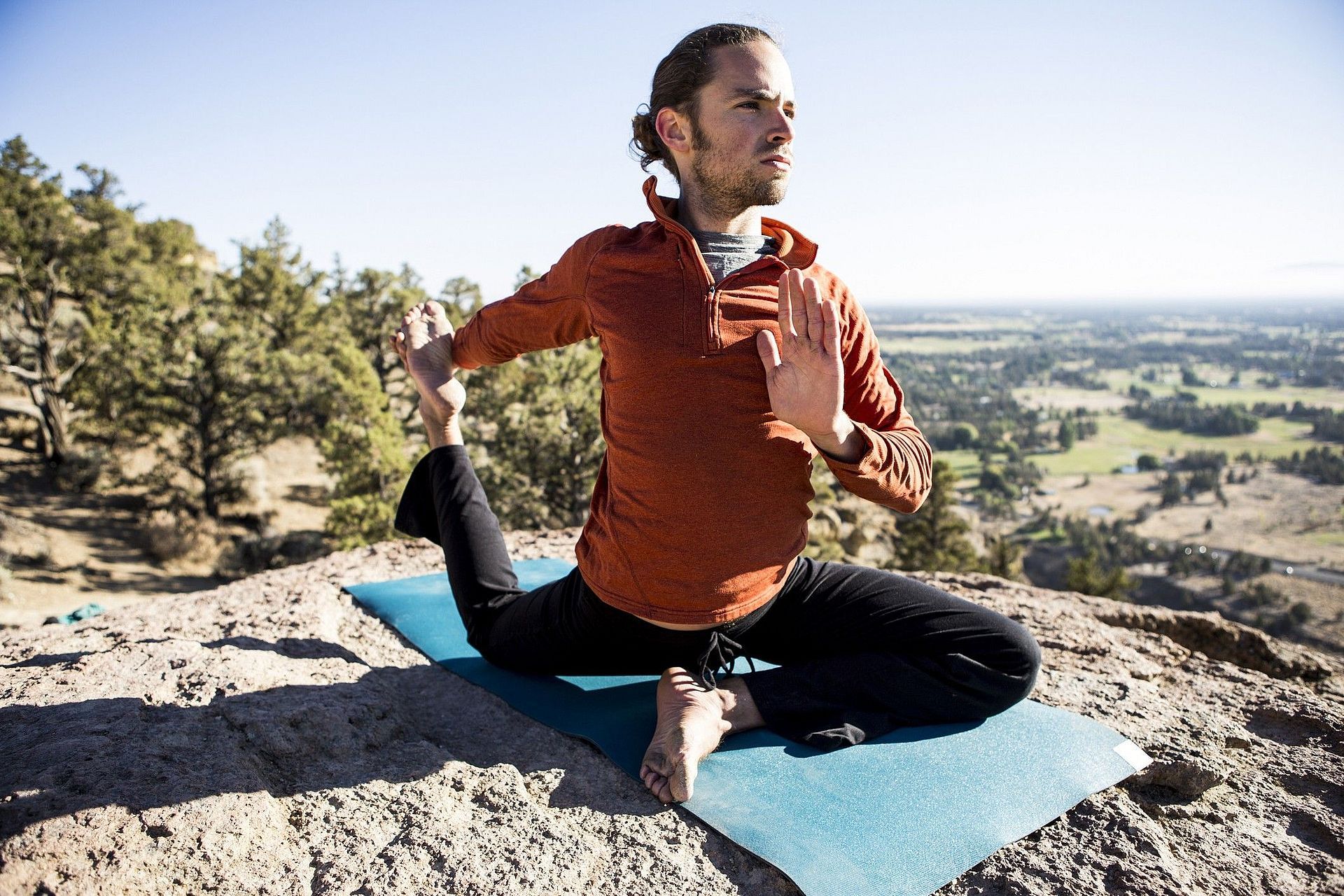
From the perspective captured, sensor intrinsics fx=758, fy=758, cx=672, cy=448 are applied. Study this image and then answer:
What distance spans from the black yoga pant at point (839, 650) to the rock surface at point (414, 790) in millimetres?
416

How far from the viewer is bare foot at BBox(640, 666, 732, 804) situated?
2.38 metres

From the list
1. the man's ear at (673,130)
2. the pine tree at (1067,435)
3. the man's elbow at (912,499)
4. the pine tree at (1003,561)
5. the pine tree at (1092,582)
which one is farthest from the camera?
the pine tree at (1067,435)

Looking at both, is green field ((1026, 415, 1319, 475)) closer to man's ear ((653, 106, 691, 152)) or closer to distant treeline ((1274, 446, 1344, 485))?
distant treeline ((1274, 446, 1344, 485))

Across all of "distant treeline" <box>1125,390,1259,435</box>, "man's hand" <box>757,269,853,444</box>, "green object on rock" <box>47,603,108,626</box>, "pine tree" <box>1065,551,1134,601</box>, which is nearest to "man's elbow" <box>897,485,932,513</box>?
"man's hand" <box>757,269,853,444</box>

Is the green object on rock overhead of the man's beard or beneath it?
beneath

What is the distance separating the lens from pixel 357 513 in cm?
1656

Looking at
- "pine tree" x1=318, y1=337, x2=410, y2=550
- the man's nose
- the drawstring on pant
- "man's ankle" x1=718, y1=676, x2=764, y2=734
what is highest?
the man's nose

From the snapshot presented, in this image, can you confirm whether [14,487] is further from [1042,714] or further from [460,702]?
[1042,714]

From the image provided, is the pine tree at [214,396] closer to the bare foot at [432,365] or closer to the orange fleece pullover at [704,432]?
the bare foot at [432,365]

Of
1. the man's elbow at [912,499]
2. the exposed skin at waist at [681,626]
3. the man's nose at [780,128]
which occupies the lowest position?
the exposed skin at waist at [681,626]

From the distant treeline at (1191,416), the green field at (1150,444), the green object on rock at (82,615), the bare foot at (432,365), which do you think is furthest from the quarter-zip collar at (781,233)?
the distant treeline at (1191,416)

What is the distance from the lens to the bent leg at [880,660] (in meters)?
2.73

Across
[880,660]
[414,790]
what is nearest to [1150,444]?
[880,660]

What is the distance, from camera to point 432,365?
324 cm
